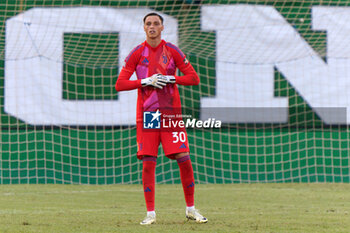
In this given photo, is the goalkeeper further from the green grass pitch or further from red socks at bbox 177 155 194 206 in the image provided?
the green grass pitch

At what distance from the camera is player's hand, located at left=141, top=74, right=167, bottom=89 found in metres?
5.50

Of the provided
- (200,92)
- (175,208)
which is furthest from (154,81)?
(200,92)

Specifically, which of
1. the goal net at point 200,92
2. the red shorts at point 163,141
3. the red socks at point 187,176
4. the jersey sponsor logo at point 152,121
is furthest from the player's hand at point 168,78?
the goal net at point 200,92

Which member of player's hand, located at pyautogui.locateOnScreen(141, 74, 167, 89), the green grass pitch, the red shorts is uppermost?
player's hand, located at pyautogui.locateOnScreen(141, 74, 167, 89)

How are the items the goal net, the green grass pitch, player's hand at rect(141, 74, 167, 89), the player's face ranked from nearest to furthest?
1. the green grass pitch
2. player's hand at rect(141, 74, 167, 89)
3. the player's face
4. the goal net

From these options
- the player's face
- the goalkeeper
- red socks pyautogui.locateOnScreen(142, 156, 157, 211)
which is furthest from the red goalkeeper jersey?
red socks pyautogui.locateOnScreen(142, 156, 157, 211)

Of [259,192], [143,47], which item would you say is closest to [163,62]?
[143,47]

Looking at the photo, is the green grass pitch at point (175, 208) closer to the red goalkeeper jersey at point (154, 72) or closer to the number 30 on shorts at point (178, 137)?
the number 30 on shorts at point (178, 137)

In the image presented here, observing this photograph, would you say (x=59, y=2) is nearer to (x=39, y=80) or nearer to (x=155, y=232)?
(x=39, y=80)

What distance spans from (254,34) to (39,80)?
14.1ft

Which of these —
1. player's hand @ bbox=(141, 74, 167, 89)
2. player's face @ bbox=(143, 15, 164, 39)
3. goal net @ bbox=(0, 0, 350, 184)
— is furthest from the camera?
goal net @ bbox=(0, 0, 350, 184)

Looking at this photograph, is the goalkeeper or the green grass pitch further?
the goalkeeper

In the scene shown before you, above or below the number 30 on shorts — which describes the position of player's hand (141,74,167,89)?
above

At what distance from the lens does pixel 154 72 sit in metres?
5.67
